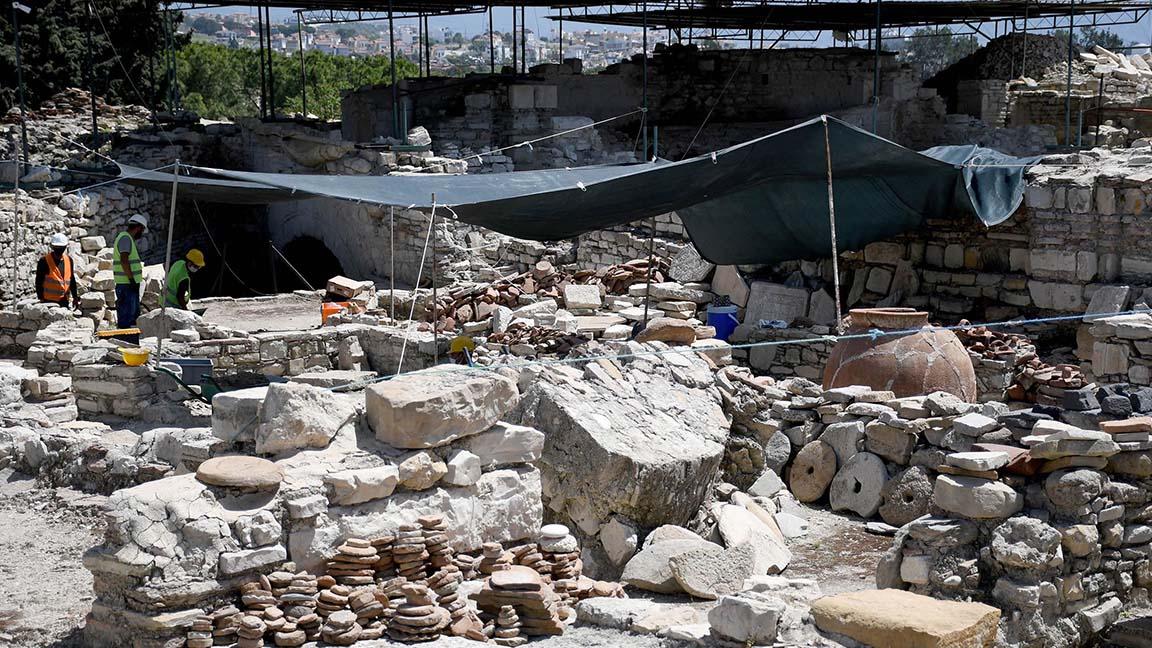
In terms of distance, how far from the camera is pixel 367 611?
5652mm

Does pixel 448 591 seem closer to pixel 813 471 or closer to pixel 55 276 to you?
pixel 813 471

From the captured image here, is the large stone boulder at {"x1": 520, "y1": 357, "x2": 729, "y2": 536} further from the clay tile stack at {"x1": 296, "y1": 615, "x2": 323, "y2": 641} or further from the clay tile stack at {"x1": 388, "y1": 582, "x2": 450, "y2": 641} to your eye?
the clay tile stack at {"x1": 296, "y1": 615, "x2": 323, "y2": 641}

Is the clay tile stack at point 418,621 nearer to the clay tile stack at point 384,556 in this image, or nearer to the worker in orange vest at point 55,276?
the clay tile stack at point 384,556

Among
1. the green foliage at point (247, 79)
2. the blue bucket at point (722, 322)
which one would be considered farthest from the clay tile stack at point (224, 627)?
the green foliage at point (247, 79)

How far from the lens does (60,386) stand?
33.0ft

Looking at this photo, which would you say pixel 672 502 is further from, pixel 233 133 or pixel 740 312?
pixel 233 133

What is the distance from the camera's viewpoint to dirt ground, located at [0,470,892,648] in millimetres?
5953

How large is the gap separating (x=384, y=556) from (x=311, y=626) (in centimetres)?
48

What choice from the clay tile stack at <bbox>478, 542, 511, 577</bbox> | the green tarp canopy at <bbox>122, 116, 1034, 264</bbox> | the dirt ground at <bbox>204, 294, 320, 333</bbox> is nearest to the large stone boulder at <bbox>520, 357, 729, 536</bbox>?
the clay tile stack at <bbox>478, 542, 511, 577</bbox>

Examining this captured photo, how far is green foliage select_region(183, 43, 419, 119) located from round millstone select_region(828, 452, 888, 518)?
33.7 metres

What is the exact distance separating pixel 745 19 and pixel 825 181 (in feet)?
34.0

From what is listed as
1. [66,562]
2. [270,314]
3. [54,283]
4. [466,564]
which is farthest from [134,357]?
[270,314]

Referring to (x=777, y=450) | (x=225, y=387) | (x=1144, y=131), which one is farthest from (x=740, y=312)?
(x=1144, y=131)

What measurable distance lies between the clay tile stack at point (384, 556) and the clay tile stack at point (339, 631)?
36 cm
